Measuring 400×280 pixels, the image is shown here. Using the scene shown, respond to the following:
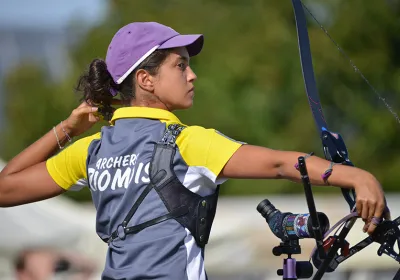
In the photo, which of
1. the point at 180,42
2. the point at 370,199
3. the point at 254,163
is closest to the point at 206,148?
the point at 254,163

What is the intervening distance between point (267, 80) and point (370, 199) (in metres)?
22.1

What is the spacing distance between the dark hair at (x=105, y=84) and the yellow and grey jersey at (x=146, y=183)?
12cm

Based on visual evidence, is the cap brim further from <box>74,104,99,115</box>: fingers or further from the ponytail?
<box>74,104,99,115</box>: fingers

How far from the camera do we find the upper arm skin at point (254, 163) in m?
3.46

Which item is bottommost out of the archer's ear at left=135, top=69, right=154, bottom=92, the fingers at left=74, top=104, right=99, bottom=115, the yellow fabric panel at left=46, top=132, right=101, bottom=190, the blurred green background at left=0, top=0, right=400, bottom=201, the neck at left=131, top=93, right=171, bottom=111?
the blurred green background at left=0, top=0, right=400, bottom=201

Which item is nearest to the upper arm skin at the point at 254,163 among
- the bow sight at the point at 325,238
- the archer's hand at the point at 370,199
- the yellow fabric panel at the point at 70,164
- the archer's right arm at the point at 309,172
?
the archer's right arm at the point at 309,172

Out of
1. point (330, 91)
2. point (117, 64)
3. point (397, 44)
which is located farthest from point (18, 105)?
point (117, 64)

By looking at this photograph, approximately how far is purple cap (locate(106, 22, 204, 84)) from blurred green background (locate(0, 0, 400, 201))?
31.1 ft

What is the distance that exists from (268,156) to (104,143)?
2.42 feet

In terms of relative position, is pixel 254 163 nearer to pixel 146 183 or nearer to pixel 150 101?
pixel 146 183

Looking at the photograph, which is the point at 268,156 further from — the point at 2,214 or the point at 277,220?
the point at 2,214

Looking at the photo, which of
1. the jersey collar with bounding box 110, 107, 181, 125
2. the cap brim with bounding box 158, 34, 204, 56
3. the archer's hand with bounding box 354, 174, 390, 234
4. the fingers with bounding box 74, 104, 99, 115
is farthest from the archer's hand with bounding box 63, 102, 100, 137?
the archer's hand with bounding box 354, 174, 390, 234

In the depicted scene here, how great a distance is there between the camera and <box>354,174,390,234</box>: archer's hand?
3.25 meters

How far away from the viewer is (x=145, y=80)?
12.7ft
